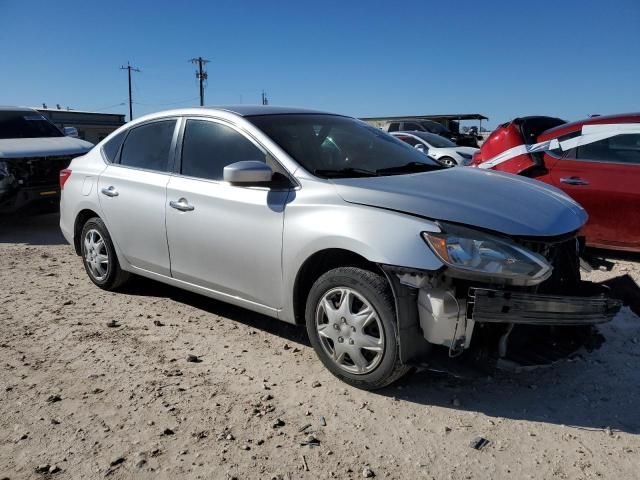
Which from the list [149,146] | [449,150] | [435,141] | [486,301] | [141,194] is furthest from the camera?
[435,141]

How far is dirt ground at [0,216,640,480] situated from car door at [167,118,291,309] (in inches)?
19.7

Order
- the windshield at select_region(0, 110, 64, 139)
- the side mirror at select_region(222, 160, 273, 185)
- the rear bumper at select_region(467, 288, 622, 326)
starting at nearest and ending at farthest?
the rear bumper at select_region(467, 288, 622, 326) < the side mirror at select_region(222, 160, 273, 185) < the windshield at select_region(0, 110, 64, 139)

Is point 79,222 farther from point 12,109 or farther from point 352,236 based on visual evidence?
point 12,109

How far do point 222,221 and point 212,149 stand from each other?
61 cm

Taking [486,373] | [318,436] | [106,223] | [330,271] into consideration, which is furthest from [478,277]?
[106,223]

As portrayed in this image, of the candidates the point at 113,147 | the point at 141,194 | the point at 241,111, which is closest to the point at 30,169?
the point at 113,147

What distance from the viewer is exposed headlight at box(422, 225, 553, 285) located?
2.75 meters

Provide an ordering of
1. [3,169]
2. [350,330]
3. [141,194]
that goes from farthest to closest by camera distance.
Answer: [3,169], [141,194], [350,330]

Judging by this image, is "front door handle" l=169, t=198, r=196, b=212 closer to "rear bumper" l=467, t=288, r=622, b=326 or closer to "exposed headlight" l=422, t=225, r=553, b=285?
"exposed headlight" l=422, t=225, r=553, b=285

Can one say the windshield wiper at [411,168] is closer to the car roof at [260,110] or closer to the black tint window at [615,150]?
the car roof at [260,110]

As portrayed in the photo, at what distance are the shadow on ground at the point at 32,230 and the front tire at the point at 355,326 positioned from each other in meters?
5.54

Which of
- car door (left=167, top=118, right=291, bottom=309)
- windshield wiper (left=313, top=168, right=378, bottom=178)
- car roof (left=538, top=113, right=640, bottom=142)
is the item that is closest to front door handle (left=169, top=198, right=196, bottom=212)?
car door (left=167, top=118, right=291, bottom=309)

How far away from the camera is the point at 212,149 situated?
4.01 meters

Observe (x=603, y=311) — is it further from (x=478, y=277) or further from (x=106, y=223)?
(x=106, y=223)
